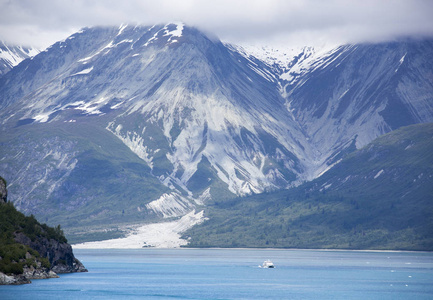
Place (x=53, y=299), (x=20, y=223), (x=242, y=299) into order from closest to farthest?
(x=53, y=299), (x=242, y=299), (x=20, y=223)

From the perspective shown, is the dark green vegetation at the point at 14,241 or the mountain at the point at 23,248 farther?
the mountain at the point at 23,248

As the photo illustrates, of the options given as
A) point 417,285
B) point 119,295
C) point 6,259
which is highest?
point 6,259

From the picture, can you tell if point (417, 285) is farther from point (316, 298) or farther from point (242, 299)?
point (242, 299)

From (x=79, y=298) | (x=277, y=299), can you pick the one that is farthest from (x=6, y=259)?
(x=277, y=299)

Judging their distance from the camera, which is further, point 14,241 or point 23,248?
point 14,241

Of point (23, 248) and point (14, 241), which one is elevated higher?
point (14, 241)

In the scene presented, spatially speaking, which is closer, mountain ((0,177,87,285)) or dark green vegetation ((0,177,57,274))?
dark green vegetation ((0,177,57,274))

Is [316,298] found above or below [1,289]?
below

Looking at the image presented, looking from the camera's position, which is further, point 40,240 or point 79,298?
point 40,240
